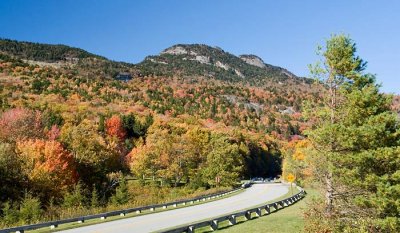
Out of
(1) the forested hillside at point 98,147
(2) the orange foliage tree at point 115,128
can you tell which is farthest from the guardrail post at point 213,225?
(2) the orange foliage tree at point 115,128

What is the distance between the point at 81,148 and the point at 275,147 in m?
105

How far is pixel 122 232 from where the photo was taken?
21.5 metres

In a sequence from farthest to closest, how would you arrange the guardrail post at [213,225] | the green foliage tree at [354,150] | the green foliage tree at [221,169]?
1. the green foliage tree at [221,169]
2. the guardrail post at [213,225]
3. the green foliage tree at [354,150]

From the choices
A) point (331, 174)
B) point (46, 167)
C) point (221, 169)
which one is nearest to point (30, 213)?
point (46, 167)

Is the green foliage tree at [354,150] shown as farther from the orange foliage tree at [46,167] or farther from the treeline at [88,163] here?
the orange foliage tree at [46,167]

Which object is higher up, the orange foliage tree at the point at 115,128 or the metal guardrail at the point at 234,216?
the orange foliage tree at the point at 115,128

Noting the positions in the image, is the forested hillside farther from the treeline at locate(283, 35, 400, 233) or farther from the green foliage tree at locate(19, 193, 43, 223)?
the treeline at locate(283, 35, 400, 233)

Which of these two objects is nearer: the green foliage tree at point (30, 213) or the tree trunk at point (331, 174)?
the tree trunk at point (331, 174)

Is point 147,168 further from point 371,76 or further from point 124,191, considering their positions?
point 371,76

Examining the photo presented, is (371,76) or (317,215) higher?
(371,76)

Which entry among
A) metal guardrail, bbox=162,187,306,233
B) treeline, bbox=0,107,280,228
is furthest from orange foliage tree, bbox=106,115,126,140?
metal guardrail, bbox=162,187,306,233

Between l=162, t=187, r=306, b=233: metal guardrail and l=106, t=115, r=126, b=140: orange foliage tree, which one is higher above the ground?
l=106, t=115, r=126, b=140: orange foliage tree

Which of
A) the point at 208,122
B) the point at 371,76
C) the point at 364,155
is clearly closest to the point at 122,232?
the point at 364,155

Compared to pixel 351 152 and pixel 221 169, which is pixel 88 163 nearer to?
pixel 221 169
